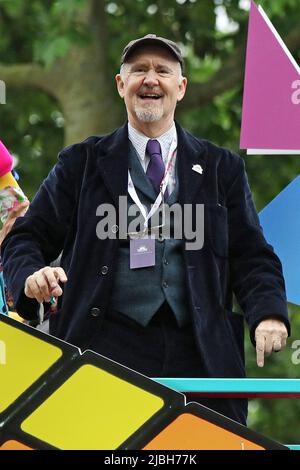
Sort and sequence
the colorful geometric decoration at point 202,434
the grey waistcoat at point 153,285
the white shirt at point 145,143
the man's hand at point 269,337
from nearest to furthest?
the colorful geometric decoration at point 202,434 < the man's hand at point 269,337 < the grey waistcoat at point 153,285 < the white shirt at point 145,143

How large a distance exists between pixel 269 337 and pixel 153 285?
16.3 inches

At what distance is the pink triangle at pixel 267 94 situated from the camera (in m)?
4.83

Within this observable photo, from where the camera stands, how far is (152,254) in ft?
14.1

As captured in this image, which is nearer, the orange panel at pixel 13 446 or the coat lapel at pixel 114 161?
the orange panel at pixel 13 446

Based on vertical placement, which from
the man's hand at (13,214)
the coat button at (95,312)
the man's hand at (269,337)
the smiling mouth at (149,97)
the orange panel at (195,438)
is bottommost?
the orange panel at (195,438)

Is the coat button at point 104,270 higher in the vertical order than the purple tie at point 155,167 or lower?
lower

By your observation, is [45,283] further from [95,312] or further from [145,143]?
[145,143]

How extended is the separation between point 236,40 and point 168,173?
668cm

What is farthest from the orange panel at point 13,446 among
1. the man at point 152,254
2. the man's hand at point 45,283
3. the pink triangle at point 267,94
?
the pink triangle at point 267,94

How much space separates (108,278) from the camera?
4.28 metres

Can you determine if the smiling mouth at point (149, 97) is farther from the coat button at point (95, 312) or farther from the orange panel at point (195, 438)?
the orange panel at point (195, 438)

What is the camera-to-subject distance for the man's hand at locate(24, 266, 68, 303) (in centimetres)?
393

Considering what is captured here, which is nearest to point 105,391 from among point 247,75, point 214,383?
point 214,383

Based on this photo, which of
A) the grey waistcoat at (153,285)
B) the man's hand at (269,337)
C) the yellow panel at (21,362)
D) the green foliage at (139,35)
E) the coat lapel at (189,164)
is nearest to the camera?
the yellow panel at (21,362)
